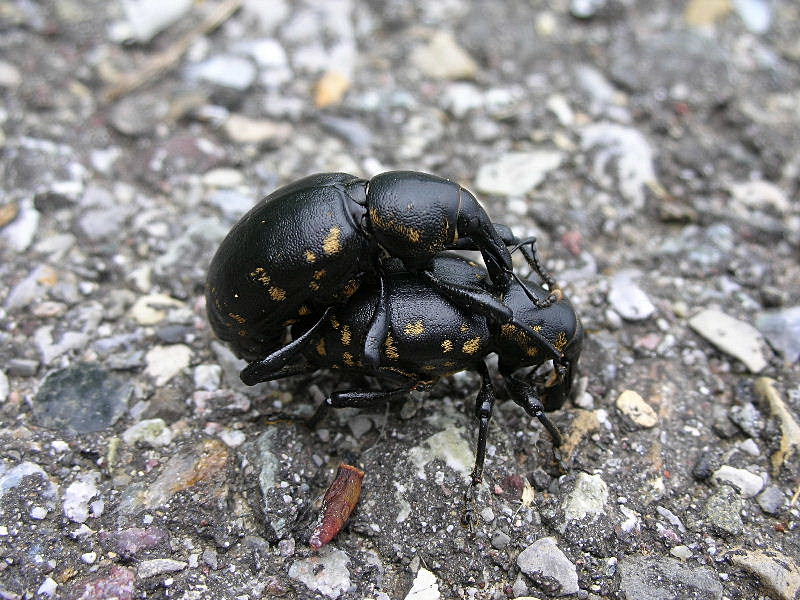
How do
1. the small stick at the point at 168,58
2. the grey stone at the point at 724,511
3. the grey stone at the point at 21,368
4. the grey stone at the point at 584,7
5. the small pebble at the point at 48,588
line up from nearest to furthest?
the small pebble at the point at 48,588, the grey stone at the point at 724,511, the grey stone at the point at 21,368, the small stick at the point at 168,58, the grey stone at the point at 584,7

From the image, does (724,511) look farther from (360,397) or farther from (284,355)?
(284,355)

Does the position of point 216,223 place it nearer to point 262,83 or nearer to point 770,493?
point 262,83

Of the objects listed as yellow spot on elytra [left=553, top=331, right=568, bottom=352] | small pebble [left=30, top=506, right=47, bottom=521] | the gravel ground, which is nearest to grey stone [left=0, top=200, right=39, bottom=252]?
the gravel ground

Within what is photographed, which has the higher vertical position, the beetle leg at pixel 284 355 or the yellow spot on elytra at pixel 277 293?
the yellow spot on elytra at pixel 277 293

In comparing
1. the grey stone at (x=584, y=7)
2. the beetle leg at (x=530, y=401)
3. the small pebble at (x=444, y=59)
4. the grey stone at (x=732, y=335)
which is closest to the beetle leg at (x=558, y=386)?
the beetle leg at (x=530, y=401)

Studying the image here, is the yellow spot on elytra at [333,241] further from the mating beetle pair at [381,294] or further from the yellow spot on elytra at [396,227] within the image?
the yellow spot on elytra at [396,227]

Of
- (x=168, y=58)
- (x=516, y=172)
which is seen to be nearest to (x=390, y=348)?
(x=516, y=172)

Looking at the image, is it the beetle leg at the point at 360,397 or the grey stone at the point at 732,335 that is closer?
the beetle leg at the point at 360,397

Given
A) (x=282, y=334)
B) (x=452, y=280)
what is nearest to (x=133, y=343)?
(x=282, y=334)
